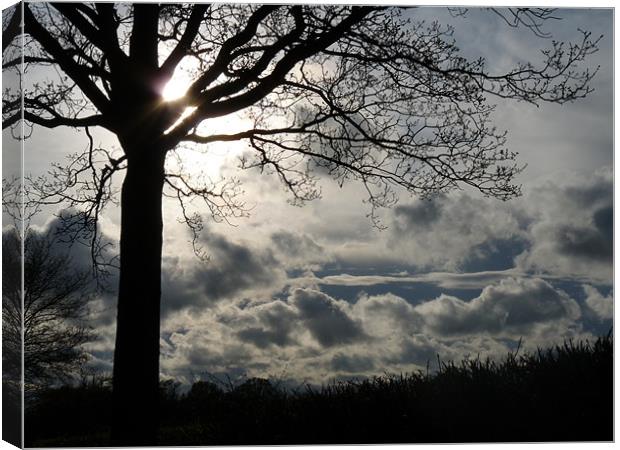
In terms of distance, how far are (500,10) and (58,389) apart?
5791 mm

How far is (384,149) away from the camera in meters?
7.49

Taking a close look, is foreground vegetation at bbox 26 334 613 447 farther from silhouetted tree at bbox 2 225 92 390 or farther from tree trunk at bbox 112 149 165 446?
silhouetted tree at bbox 2 225 92 390

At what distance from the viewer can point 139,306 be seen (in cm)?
670

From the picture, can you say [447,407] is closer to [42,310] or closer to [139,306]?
[139,306]

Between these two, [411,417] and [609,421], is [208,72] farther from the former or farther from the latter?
[609,421]

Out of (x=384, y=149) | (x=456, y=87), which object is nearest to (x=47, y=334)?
(x=384, y=149)

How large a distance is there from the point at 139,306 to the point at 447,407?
2936mm

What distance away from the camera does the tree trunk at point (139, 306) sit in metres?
6.59

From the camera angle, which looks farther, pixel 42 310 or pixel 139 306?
pixel 42 310

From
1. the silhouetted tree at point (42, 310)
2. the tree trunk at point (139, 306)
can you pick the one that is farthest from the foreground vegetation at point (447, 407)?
the silhouetted tree at point (42, 310)

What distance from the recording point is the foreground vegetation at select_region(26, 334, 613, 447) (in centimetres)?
675

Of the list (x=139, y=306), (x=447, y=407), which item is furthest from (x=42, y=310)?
(x=447, y=407)

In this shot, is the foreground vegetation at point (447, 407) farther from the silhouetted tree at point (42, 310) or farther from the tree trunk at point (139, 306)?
the silhouetted tree at point (42, 310)

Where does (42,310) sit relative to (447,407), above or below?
above
